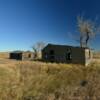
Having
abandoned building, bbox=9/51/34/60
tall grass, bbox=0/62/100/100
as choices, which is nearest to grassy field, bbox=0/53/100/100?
tall grass, bbox=0/62/100/100

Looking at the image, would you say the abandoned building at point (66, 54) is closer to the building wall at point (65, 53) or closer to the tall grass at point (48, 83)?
the building wall at point (65, 53)

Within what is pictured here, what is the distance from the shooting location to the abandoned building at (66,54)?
38.3m

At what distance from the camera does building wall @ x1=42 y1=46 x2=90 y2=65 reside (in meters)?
38.2

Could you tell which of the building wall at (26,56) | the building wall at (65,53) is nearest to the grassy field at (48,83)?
the building wall at (65,53)

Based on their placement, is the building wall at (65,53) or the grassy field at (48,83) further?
the building wall at (65,53)

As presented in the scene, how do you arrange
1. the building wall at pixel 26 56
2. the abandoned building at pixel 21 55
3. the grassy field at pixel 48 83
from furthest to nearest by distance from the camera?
the building wall at pixel 26 56
the abandoned building at pixel 21 55
the grassy field at pixel 48 83

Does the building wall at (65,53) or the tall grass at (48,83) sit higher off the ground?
the building wall at (65,53)

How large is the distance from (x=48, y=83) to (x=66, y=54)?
1652 cm

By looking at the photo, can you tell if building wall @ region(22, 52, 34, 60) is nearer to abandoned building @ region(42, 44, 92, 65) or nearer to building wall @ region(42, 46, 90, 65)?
abandoned building @ region(42, 44, 92, 65)

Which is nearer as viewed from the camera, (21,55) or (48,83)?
(48,83)

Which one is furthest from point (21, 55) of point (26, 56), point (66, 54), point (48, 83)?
point (48, 83)

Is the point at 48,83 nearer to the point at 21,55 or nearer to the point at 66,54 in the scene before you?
Result: the point at 66,54

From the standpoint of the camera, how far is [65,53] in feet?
132

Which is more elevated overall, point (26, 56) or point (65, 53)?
point (65, 53)
